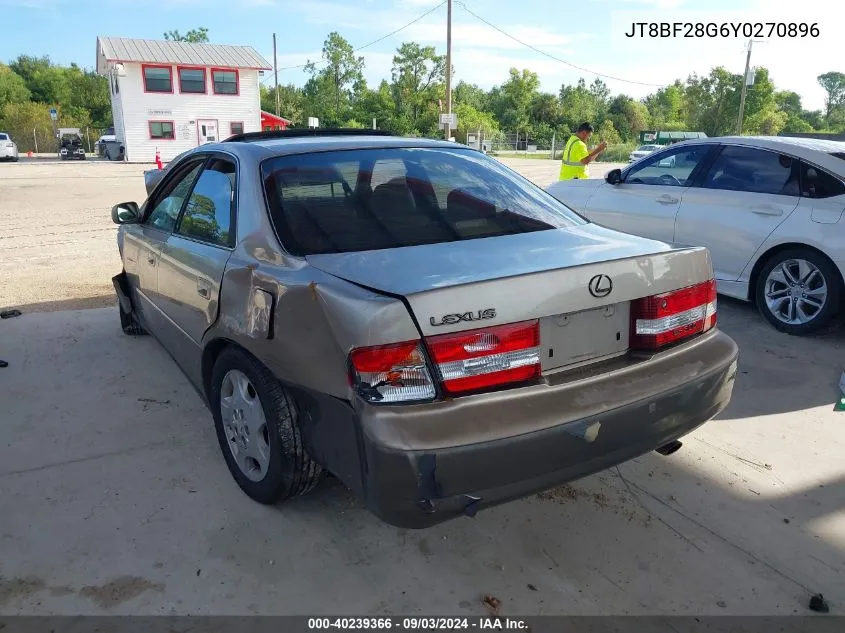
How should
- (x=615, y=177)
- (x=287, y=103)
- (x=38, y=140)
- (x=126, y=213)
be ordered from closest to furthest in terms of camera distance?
(x=126, y=213), (x=615, y=177), (x=38, y=140), (x=287, y=103)

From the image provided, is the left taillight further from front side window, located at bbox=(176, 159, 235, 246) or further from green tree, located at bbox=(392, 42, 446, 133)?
green tree, located at bbox=(392, 42, 446, 133)

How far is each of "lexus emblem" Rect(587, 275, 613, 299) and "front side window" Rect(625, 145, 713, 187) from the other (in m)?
4.23

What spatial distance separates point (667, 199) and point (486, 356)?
4639 mm

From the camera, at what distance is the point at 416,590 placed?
93.2 inches

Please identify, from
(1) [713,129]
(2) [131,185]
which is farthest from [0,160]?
(1) [713,129]

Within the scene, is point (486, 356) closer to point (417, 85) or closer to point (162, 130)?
point (162, 130)

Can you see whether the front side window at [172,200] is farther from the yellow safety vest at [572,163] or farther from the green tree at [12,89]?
the green tree at [12,89]

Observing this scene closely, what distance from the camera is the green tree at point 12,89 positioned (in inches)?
2270

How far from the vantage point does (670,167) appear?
617 centimetres

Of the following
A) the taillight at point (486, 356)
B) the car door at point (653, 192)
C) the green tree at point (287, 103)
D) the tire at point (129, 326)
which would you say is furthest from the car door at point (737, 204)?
the green tree at point (287, 103)

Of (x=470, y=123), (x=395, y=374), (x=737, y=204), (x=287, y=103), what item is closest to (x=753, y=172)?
(x=737, y=204)

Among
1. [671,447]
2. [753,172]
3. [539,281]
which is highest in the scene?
[753,172]

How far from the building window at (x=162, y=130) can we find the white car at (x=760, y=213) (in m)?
38.6

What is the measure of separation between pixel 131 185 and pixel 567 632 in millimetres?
23203
